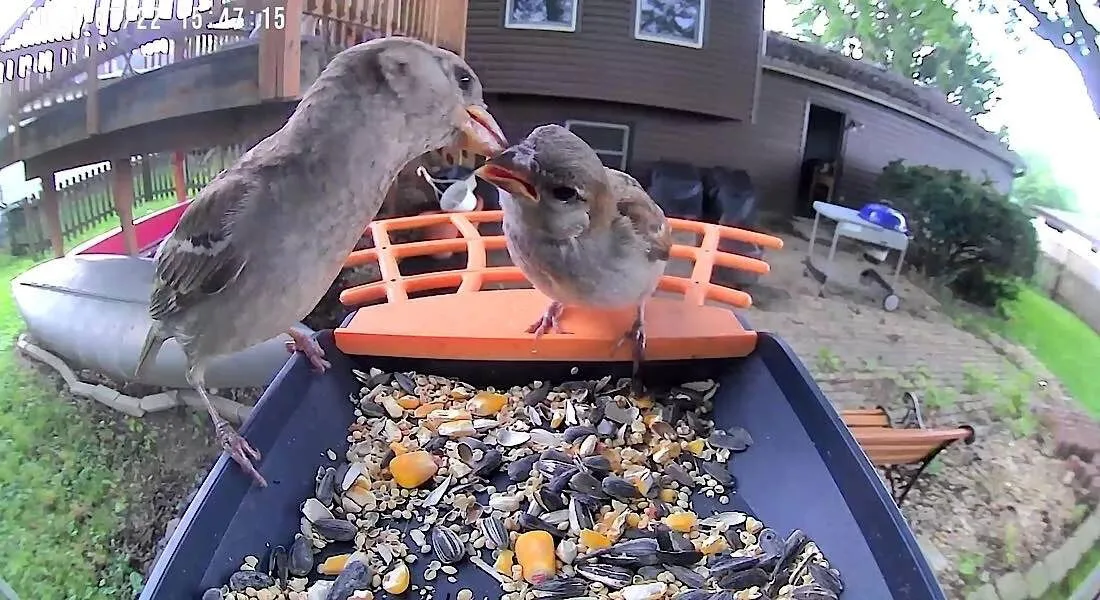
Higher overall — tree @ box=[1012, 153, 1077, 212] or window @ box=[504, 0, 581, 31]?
window @ box=[504, 0, 581, 31]

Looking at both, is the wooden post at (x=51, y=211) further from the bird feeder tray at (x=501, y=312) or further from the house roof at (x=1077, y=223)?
the house roof at (x=1077, y=223)

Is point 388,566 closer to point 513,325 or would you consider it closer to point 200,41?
point 513,325

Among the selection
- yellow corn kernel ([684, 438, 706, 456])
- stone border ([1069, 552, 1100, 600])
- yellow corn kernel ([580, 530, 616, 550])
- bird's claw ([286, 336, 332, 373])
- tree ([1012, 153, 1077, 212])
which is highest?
tree ([1012, 153, 1077, 212])

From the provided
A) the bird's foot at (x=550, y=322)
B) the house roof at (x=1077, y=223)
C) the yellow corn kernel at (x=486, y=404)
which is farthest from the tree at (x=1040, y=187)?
the yellow corn kernel at (x=486, y=404)

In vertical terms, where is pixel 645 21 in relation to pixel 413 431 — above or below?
above

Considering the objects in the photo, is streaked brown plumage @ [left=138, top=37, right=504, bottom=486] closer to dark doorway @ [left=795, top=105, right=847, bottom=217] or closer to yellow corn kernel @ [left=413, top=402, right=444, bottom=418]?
yellow corn kernel @ [left=413, top=402, right=444, bottom=418]

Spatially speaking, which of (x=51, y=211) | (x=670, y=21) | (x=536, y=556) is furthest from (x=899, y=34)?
(x=51, y=211)

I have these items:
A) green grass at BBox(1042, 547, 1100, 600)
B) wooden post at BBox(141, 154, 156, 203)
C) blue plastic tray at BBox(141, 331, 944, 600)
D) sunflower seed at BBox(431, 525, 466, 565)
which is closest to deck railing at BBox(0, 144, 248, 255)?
wooden post at BBox(141, 154, 156, 203)

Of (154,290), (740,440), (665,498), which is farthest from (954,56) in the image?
(154,290)
